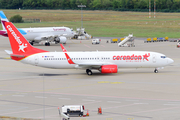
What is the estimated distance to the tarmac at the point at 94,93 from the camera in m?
29.9

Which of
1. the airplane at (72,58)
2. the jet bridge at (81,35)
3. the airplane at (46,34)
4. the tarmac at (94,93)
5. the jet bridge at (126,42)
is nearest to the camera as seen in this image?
the tarmac at (94,93)

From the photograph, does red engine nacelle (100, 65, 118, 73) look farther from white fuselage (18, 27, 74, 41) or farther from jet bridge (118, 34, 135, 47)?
white fuselage (18, 27, 74, 41)

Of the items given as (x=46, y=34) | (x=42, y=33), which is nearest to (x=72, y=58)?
(x=46, y=34)

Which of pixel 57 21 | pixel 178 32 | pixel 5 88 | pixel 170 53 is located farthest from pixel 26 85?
pixel 57 21

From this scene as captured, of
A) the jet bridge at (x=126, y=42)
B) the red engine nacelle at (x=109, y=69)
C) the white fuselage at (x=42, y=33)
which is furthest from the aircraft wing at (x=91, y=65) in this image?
the white fuselage at (x=42, y=33)

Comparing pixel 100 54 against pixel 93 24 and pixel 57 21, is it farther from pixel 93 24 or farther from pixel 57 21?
pixel 57 21

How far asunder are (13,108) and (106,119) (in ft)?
32.7

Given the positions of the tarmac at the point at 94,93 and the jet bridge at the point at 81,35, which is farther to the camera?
the jet bridge at the point at 81,35

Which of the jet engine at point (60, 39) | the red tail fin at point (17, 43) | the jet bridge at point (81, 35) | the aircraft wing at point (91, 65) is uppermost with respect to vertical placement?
the red tail fin at point (17, 43)

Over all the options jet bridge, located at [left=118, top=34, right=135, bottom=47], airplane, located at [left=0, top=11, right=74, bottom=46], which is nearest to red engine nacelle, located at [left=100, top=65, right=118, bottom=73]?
jet bridge, located at [left=118, top=34, right=135, bottom=47]

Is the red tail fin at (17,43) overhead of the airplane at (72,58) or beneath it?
→ overhead

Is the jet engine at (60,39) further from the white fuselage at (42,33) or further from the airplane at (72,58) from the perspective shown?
the airplane at (72,58)

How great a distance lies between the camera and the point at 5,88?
42500mm

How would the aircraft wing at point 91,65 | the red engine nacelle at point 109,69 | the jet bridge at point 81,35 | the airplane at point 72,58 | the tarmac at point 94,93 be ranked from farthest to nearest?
the jet bridge at point 81,35
the airplane at point 72,58
the red engine nacelle at point 109,69
the aircraft wing at point 91,65
the tarmac at point 94,93
